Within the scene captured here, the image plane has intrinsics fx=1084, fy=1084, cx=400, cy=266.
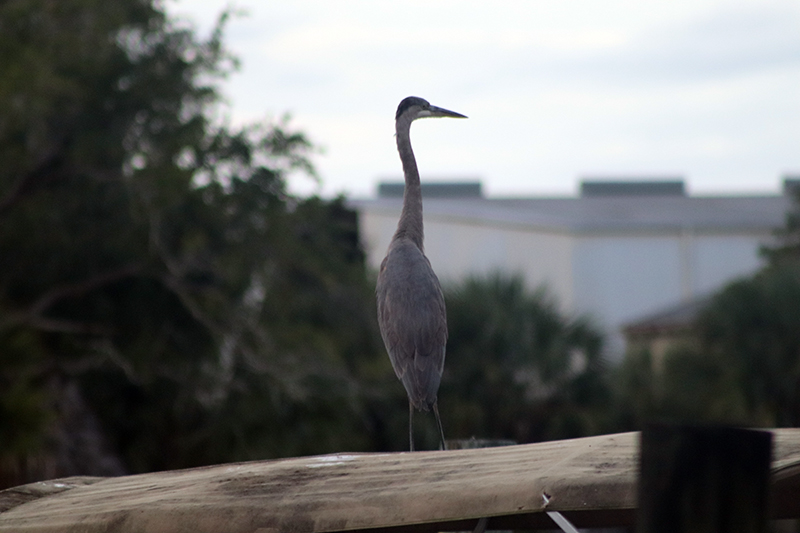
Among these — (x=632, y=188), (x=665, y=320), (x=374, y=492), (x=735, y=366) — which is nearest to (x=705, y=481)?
(x=374, y=492)

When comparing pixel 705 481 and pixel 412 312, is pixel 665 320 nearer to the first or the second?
pixel 412 312

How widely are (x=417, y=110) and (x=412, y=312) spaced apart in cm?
128

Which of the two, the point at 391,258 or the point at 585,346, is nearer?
the point at 391,258

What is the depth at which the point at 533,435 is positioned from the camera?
60.0ft

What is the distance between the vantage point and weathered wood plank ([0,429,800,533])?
97.7 inches

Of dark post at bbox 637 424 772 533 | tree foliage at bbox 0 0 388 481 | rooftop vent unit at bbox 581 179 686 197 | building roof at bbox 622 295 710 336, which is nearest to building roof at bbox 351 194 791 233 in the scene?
rooftop vent unit at bbox 581 179 686 197

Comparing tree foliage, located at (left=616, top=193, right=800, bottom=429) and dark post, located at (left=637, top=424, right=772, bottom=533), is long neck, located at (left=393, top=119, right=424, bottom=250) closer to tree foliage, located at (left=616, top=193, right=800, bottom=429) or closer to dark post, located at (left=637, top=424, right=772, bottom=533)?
dark post, located at (left=637, top=424, right=772, bottom=533)

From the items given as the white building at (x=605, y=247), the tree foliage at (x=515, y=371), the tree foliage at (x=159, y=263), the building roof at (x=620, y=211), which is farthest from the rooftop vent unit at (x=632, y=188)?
the tree foliage at (x=159, y=263)

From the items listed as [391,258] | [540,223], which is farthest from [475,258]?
[391,258]

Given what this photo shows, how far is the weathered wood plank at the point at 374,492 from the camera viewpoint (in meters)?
2.48

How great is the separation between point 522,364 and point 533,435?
1.21 meters

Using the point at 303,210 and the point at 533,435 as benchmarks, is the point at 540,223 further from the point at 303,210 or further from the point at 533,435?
the point at 303,210

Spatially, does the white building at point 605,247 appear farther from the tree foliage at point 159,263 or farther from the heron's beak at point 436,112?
the heron's beak at point 436,112

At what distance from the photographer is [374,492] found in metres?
2.70
